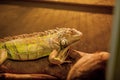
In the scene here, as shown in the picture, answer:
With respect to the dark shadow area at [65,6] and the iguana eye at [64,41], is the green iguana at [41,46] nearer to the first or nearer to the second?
the iguana eye at [64,41]

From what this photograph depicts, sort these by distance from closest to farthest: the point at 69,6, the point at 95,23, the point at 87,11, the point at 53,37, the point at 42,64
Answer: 1. the point at 42,64
2. the point at 53,37
3. the point at 95,23
4. the point at 87,11
5. the point at 69,6

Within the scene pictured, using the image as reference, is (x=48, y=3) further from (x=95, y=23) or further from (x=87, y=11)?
(x=95, y=23)

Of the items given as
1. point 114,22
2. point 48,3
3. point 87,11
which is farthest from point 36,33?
point 114,22

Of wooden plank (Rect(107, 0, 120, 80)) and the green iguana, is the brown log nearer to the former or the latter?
the green iguana

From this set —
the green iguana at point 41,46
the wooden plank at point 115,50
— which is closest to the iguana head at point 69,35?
the green iguana at point 41,46

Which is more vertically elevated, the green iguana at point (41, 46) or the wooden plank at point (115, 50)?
the wooden plank at point (115, 50)

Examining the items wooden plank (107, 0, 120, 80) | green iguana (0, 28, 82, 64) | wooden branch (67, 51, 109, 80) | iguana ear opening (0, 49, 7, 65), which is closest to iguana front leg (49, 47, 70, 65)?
green iguana (0, 28, 82, 64)

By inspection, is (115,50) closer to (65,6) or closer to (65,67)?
(65,67)

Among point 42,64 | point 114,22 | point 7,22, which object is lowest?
point 42,64
